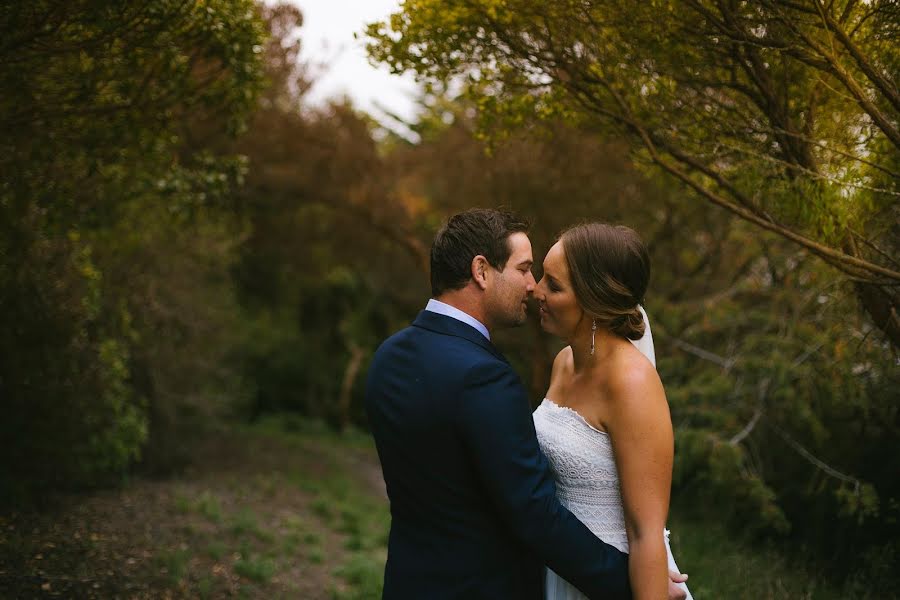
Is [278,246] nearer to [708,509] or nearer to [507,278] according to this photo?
[708,509]

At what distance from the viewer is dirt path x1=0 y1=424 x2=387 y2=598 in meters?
5.32

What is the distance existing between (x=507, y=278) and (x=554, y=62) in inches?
77.0

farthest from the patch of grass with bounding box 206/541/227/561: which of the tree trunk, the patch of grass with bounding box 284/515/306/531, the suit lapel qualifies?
the tree trunk

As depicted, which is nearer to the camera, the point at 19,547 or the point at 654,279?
the point at 19,547

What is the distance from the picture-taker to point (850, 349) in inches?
209

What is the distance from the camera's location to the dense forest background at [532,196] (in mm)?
3545

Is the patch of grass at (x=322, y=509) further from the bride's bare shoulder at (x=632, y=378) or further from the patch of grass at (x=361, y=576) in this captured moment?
the bride's bare shoulder at (x=632, y=378)

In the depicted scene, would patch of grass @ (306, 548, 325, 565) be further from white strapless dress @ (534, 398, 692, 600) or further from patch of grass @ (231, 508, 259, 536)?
white strapless dress @ (534, 398, 692, 600)

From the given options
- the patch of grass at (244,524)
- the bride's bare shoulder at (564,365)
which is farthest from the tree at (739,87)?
the patch of grass at (244,524)

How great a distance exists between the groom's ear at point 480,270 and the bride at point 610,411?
1.15 ft

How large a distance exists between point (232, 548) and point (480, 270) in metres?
5.52

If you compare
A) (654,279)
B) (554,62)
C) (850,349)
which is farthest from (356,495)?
(554,62)

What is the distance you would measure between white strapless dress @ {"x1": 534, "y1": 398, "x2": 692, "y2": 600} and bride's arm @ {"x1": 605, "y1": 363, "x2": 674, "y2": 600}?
17 centimetres

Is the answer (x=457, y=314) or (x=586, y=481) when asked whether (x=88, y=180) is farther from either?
(x=586, y=481)
